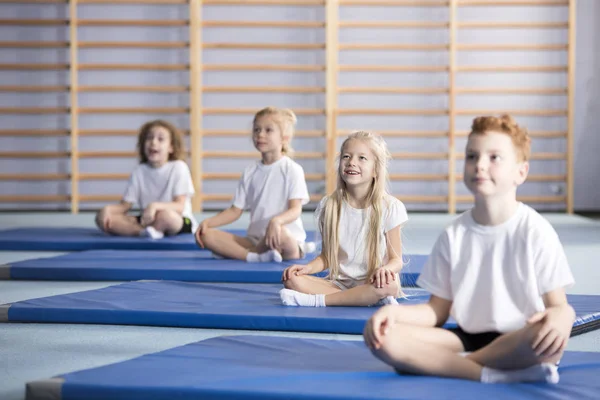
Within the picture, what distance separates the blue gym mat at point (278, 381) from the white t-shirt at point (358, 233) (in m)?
0.80

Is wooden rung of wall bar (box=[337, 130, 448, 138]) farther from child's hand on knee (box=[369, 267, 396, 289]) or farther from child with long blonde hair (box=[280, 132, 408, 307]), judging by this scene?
child's hand on knee (box=[369, 267, 396, 289])

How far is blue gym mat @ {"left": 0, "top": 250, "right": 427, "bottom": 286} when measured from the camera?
3.91 metres

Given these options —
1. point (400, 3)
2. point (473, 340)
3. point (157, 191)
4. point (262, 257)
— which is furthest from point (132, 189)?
point (473, 340)

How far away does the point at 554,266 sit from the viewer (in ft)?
6.59

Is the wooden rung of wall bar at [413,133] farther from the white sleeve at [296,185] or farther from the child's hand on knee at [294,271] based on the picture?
the child's hand on knee at [294,271]

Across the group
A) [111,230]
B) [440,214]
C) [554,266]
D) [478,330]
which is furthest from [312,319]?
[440,214]

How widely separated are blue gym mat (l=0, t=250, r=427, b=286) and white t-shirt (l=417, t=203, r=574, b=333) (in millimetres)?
1701

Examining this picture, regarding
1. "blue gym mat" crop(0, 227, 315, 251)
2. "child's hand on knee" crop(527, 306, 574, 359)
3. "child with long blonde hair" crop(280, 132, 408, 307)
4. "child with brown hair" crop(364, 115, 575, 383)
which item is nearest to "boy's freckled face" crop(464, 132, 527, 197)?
"child with brown hair" crop(364, 115, 575, 383)

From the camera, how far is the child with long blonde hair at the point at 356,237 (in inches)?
120

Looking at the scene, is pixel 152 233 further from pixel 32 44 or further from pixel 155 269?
pixel 32 44

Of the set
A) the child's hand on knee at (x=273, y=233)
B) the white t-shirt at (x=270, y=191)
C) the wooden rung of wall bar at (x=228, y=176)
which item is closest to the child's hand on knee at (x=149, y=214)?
the white t-shirt at (x=270, y=191)

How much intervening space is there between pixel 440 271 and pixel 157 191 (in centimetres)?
380

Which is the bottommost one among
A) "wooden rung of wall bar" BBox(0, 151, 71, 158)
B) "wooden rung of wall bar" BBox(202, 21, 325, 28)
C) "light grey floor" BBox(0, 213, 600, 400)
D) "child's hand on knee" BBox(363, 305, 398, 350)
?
"light grey floor" BBox(0, 213, 600, 400)

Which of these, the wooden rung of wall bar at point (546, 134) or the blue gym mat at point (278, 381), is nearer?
the blue gym mat at point (278, 381)
